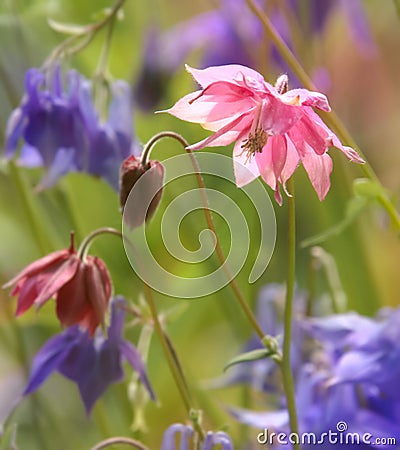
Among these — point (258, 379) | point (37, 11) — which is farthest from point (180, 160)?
point (37, 11)

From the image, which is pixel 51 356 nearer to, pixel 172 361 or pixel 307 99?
pixel 172 361

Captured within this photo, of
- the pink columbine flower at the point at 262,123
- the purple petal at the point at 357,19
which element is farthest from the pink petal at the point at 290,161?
the purple petal at the point at 357,19

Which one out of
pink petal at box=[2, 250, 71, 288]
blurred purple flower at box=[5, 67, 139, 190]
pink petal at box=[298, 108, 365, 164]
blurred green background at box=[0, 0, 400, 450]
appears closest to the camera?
pink petal at box=[298, 108, 365, 164]

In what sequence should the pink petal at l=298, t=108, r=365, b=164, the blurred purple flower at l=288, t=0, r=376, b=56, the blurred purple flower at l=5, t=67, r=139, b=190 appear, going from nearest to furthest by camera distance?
the pink petal at l=298, t=108, r=365, b=164
the blurred purple flower at l=5, t=67, r=139, b=190
the blurred purple flower at l=288, t=0, r=376, b=56

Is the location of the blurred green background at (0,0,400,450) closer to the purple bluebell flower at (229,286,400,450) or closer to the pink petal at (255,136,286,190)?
the purple bluebell flower at (229,286,400,450)

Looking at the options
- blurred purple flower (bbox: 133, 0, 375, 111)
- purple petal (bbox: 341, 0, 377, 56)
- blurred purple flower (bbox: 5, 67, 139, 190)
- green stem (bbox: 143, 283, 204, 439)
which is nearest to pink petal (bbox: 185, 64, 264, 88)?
green stem (bbox: 143, 283, 204, 439)

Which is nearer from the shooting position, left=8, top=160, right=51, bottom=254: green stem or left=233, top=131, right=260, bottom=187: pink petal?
left=233, top=131, right=260, bottom=187: pink petal
